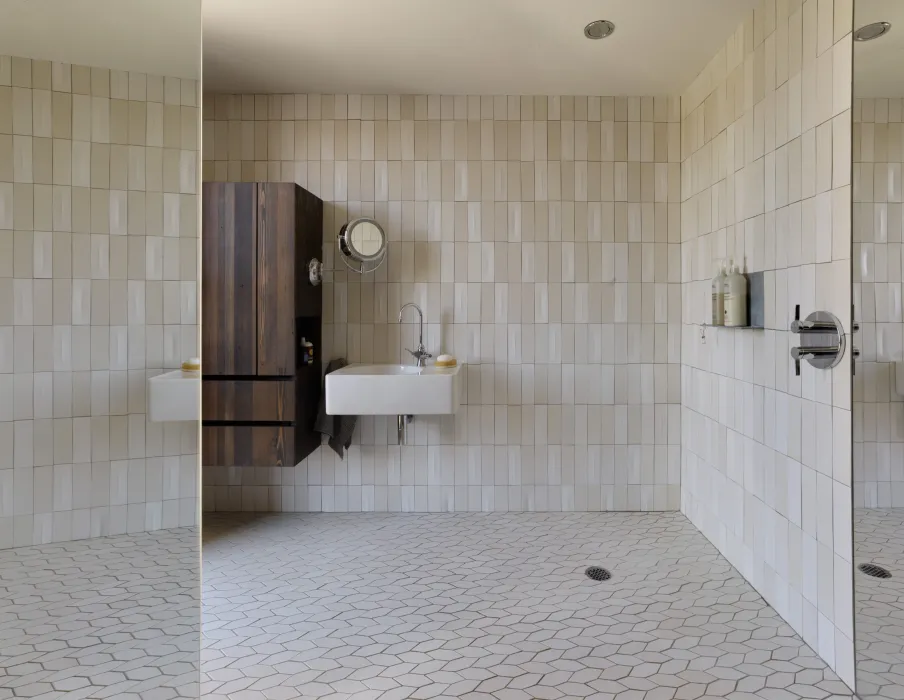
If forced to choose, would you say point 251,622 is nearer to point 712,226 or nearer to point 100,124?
point 100,124

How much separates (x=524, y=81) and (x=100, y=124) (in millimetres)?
2591

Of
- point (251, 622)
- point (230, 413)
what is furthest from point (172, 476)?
point (230, 413)

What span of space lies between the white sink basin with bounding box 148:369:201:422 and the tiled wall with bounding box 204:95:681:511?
2238mm

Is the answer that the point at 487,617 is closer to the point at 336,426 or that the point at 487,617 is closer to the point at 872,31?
the point at 336,426

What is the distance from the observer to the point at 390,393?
8.82 feet

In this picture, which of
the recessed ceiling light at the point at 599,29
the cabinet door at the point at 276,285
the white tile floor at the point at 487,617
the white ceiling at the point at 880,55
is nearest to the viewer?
the white ceiling at the point at 880,55

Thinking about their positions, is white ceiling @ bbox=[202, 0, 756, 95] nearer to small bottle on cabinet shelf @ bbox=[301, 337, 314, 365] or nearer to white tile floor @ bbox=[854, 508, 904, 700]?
small bottle on cabinet shelf @ bbox=[301, 337, 314, 365]

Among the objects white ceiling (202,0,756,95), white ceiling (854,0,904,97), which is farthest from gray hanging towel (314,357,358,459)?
white ceiling (854,0,904,97)

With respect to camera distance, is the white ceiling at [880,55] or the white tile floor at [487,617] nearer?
the white ceiling at [880,55]

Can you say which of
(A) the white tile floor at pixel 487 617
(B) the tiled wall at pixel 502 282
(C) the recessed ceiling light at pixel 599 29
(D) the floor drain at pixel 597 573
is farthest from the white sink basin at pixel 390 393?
(C) the recessed ceiling light at pixel 599 29

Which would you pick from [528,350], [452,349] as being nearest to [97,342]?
[452,349]

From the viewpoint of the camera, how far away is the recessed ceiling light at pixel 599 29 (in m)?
2.44

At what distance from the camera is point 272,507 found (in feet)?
10.7

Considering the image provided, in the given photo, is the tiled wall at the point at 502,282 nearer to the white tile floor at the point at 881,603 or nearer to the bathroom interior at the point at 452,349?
the bathroom interior at the point at 452,349
